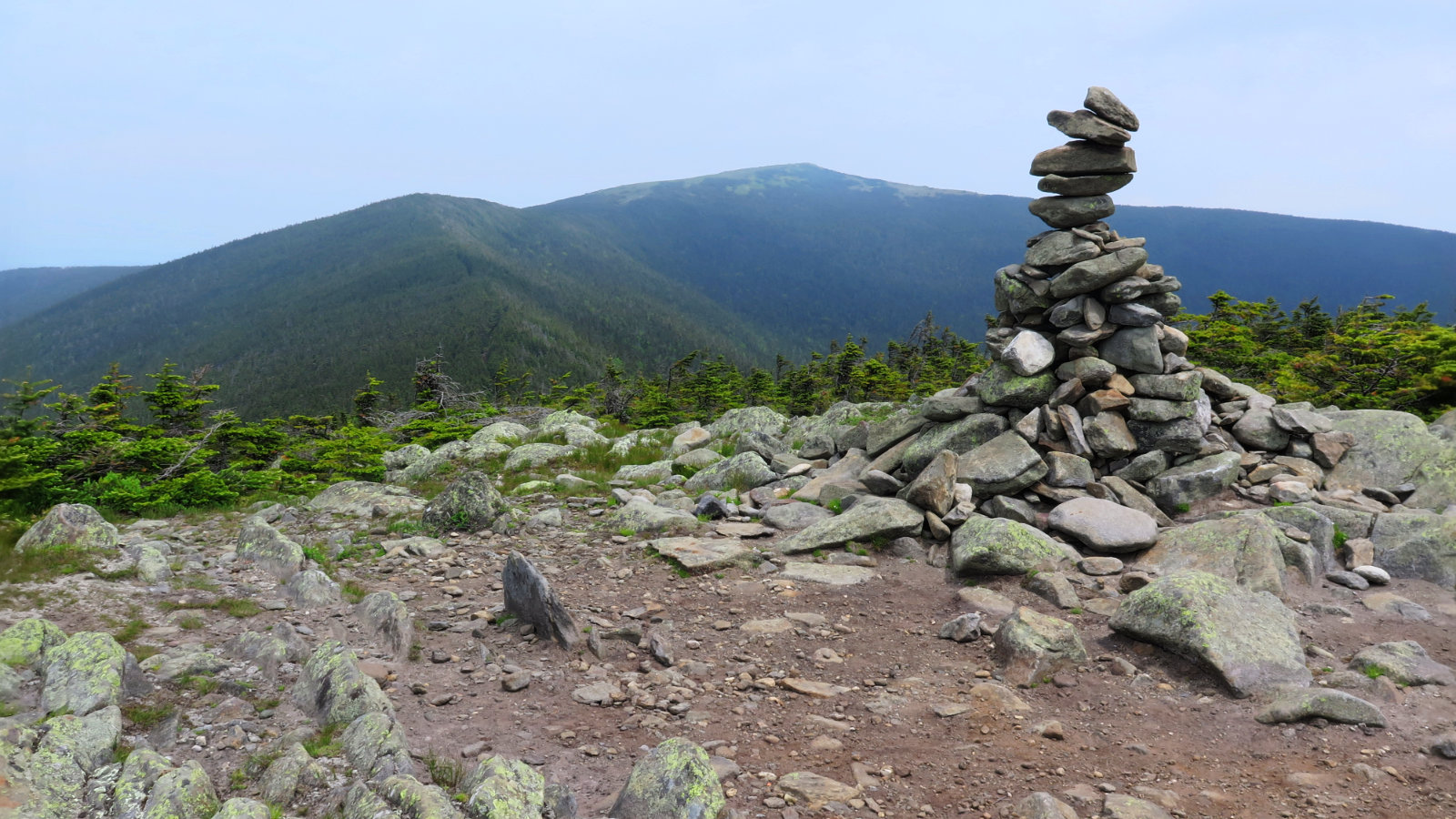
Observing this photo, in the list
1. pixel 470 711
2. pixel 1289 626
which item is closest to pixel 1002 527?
pixel 1289 626

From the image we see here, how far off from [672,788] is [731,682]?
2287 mm

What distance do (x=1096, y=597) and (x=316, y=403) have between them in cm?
14809

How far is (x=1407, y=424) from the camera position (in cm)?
1253

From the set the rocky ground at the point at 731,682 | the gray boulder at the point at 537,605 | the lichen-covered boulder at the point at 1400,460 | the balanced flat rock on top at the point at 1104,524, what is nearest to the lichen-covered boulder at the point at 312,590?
the rocky ground at the point at 731,682

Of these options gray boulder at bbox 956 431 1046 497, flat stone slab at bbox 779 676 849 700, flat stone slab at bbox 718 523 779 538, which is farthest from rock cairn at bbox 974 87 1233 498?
flat stone slab at bbox 779 676 849 700

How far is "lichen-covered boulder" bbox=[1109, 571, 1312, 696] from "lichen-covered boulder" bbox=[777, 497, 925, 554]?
3.70 m

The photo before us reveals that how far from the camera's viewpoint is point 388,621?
7711mm

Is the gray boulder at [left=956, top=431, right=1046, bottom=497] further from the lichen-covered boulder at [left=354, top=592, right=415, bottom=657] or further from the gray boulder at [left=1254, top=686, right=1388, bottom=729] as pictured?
the lichen-covered boulder at [left=354, top=592, right=415, bottom=657]

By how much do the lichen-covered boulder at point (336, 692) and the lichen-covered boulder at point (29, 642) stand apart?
2.06 m

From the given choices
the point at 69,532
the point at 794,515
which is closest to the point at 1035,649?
the point at 794,515

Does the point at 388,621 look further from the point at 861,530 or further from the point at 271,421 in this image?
the point at 271,421

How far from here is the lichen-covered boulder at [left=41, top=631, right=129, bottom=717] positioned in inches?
203

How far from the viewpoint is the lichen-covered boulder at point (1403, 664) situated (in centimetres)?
686

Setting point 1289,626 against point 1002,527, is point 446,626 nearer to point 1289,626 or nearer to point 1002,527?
point 1002,527
